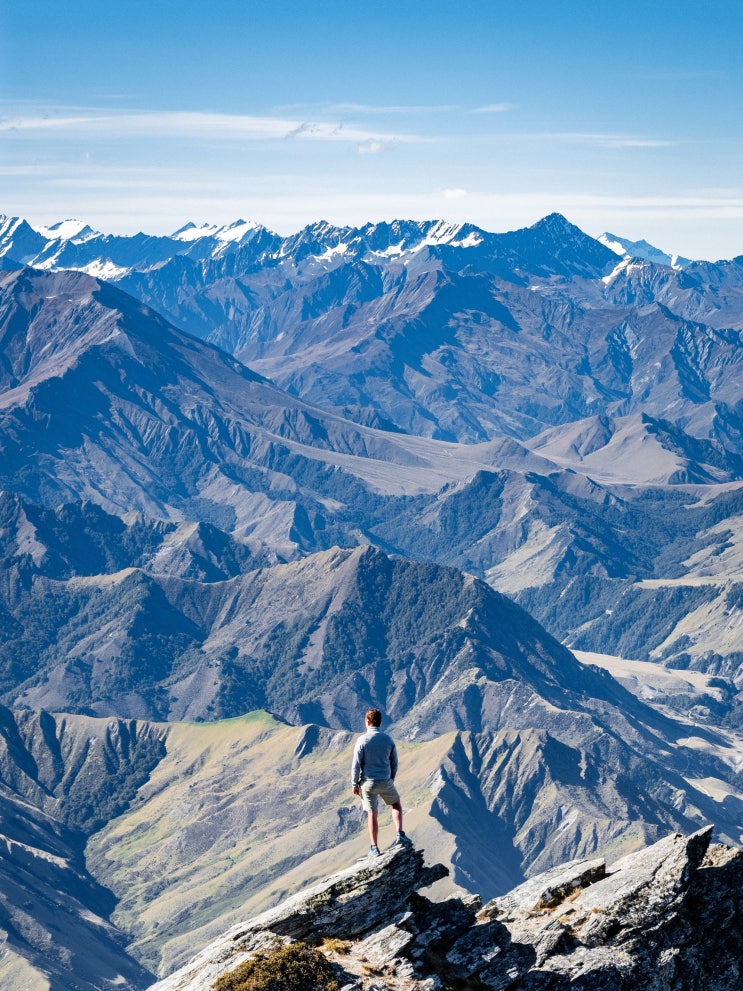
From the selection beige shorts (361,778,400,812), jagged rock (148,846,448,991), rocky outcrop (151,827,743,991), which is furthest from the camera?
beige shorts (361,778,400,812)

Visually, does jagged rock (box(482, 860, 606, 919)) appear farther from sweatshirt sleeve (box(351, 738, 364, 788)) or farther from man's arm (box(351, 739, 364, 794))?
sweatshirt sleeve (box(351, 738, 364, 788))

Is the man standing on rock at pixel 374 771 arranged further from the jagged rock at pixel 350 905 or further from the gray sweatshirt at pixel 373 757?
the jagged rock at pixel 350 905

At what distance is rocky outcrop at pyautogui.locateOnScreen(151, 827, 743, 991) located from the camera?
58812mm

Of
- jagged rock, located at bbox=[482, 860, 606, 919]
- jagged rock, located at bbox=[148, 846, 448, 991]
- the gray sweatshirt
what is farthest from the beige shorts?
jagged rock, located at bbox=[482, 860, 606, 919]

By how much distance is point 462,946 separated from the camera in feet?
197

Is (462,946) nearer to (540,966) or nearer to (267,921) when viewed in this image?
(540,966)

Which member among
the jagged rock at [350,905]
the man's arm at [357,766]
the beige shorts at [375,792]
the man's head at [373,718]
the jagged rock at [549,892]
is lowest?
the jagged rock at [549,892]

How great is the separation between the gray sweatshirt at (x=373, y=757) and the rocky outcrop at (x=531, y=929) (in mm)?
3111

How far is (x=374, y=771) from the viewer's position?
60.8 m

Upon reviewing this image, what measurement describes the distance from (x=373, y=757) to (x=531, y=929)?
11.0 m

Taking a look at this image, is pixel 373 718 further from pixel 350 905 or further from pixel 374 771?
pixel 350 905

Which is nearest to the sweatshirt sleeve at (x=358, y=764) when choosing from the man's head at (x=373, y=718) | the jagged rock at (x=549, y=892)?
the man's head at (x=373, y=718)

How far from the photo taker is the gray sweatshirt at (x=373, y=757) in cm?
6016

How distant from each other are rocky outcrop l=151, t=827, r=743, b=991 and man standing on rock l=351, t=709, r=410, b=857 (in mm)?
1882
